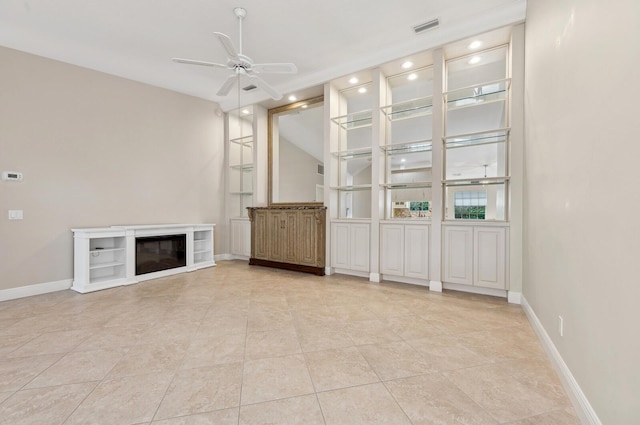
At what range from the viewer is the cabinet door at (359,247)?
177 inches

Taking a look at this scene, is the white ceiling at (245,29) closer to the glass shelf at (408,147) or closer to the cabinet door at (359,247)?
the glass shelf at (408,147)

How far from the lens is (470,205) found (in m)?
3.90

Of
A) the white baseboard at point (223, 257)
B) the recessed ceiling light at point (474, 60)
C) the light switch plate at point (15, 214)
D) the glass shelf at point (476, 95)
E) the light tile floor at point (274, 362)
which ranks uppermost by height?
the recessed ceiling light at point (474, 60)

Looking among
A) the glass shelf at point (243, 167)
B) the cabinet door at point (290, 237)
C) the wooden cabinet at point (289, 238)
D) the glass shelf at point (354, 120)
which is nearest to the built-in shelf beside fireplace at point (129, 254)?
the wooden cabinet at point (289, 238)

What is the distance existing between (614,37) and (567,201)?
944 millimetres

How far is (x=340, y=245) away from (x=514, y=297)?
253 centimetres

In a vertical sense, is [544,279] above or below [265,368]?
above

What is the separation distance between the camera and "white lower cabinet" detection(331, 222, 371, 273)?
4.50 meters

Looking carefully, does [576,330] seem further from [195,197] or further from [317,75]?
[195,197]

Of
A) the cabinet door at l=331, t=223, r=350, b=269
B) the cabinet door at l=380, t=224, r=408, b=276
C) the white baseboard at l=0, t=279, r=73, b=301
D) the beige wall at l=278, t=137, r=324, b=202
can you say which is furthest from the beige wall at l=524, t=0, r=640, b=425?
the white baseboard at l=0, t=279, r=73, b=301

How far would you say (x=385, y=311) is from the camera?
3.05m

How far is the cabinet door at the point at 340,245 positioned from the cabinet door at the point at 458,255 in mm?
1559

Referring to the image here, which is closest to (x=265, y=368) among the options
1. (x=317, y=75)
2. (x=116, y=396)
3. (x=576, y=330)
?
(x=116, y=396)

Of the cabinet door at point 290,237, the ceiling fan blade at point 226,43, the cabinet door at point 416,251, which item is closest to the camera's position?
the ceiling fan blade at point 226,43
